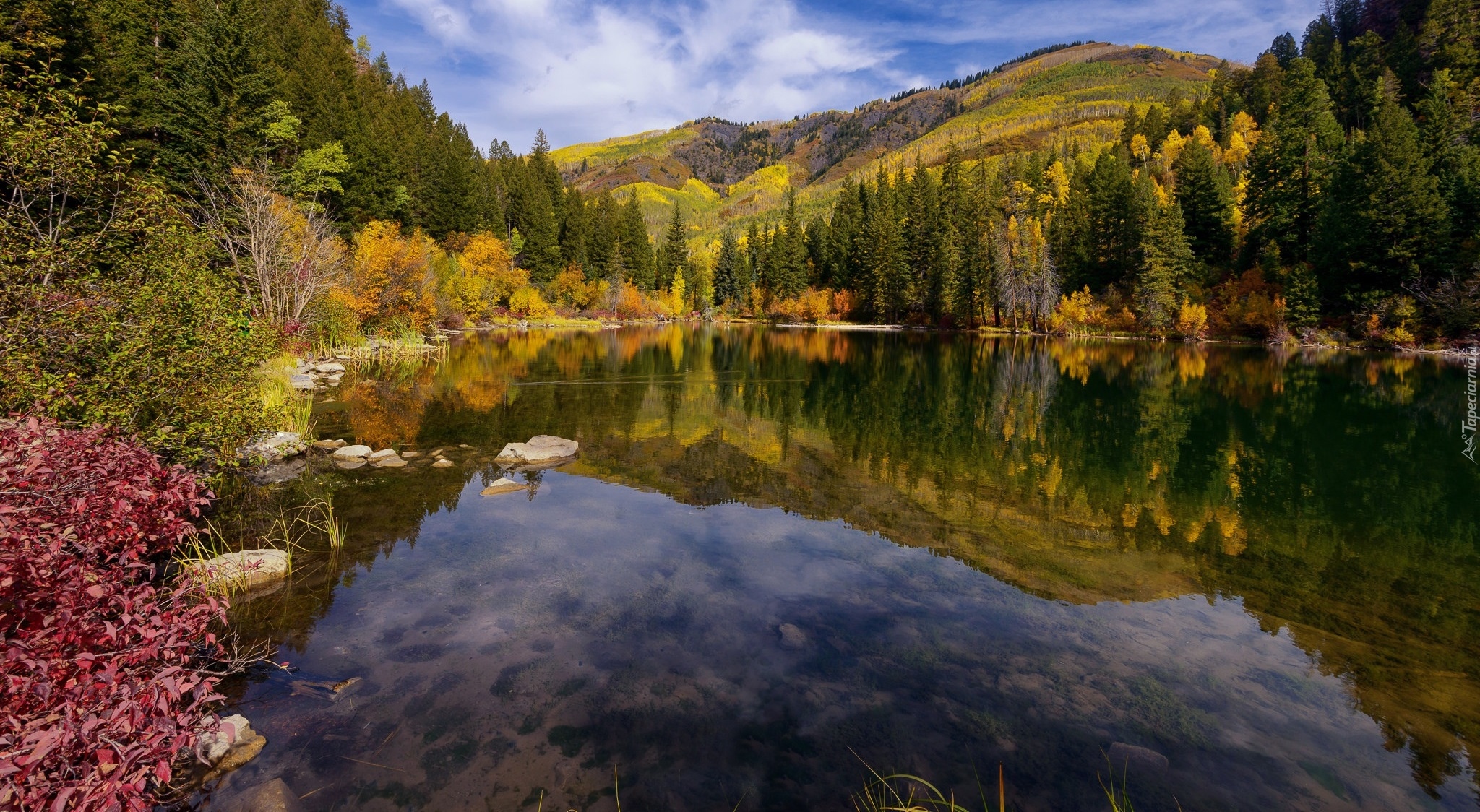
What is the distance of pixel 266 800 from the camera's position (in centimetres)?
461

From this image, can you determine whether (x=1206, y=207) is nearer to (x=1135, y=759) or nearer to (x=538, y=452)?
(x=538, y=452)

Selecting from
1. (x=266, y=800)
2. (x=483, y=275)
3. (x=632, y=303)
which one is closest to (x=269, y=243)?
(x=266, y=800)

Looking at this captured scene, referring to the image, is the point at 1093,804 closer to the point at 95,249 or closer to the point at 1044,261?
the point at 95,249

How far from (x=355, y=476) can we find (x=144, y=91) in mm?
31883

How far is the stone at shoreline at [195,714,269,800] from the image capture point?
482 cm

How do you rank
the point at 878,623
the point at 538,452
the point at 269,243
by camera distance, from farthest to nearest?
the point at 269,243
the point at 538,452
the point at 878,623

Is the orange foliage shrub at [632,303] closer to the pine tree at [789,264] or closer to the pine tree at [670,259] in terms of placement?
the pine tree at [670,259]

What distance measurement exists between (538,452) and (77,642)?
11919 mm

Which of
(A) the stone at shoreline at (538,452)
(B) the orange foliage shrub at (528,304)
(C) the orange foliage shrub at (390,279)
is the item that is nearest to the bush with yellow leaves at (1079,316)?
(B) the orange foliage shrub at (528,304)

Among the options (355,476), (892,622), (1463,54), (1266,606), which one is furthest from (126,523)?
(1463,54)

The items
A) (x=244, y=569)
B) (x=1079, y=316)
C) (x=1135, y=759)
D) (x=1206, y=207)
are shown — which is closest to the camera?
(x=1135, y=759)

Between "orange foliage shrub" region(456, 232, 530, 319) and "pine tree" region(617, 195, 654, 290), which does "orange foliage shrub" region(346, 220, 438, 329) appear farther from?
"pine tree" region(617, 195, 654, 290)

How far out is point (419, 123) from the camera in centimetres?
6956

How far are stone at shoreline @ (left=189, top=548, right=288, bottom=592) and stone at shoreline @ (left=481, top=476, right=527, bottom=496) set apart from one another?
4.10 metres
